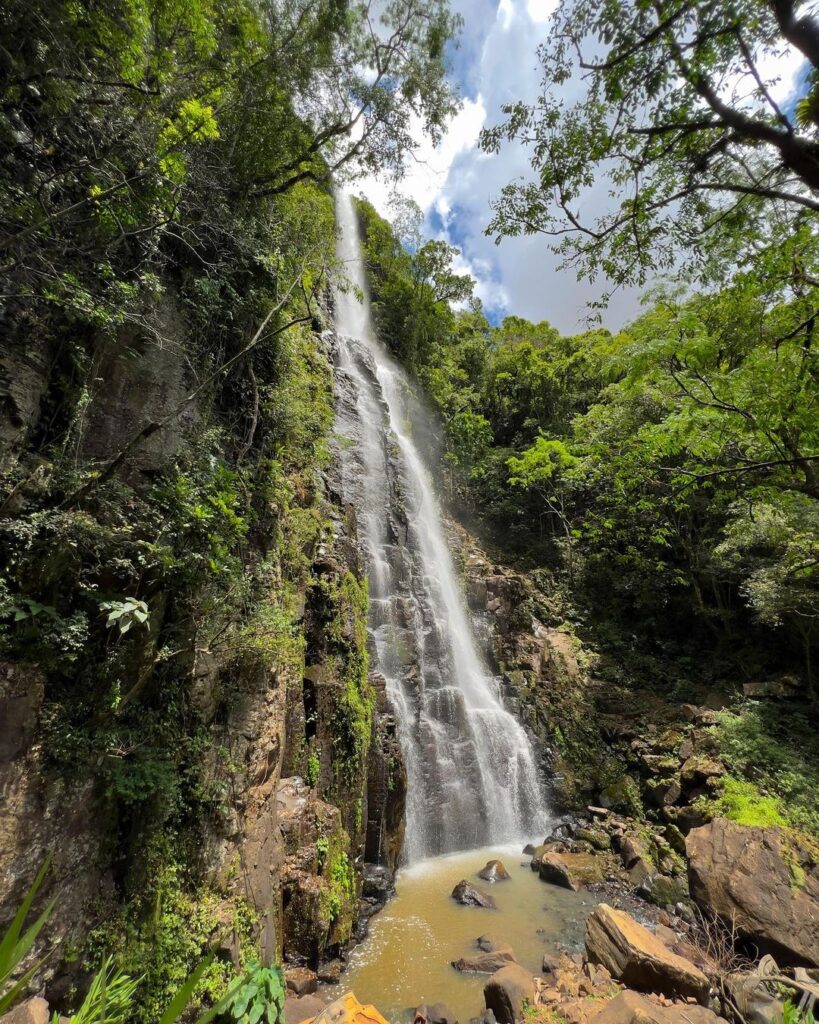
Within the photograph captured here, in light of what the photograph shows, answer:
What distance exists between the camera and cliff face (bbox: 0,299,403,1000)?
147 inches

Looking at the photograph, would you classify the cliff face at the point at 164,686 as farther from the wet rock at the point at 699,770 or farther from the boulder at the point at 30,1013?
the wet rock at the point at 699,770

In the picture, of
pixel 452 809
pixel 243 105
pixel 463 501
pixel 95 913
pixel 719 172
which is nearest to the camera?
pixel 95 913

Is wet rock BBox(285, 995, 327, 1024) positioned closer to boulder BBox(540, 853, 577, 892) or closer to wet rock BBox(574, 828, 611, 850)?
boulder BBox(540, 853, 577, 892)

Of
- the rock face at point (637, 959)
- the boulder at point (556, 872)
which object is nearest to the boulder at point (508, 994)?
the rock face at point (637, 959)

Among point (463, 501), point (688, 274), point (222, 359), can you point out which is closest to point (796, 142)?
point (688, 274)

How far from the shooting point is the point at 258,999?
398cm

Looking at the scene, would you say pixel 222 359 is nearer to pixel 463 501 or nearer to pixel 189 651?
pixel 189 651

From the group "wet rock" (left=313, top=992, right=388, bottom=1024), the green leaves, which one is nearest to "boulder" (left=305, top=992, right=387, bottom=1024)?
"wet rock" (left=313, top=992, right=388, bottom=1024)

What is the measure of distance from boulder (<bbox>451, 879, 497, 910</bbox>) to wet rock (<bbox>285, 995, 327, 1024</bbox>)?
311 centimetres

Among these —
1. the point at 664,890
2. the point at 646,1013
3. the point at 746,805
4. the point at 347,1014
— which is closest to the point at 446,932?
the point at 347,1014

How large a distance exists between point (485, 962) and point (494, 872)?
8.29ft

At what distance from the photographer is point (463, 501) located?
20.4m

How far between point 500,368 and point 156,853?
73.6 feet

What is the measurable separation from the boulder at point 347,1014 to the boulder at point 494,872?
187 inches
